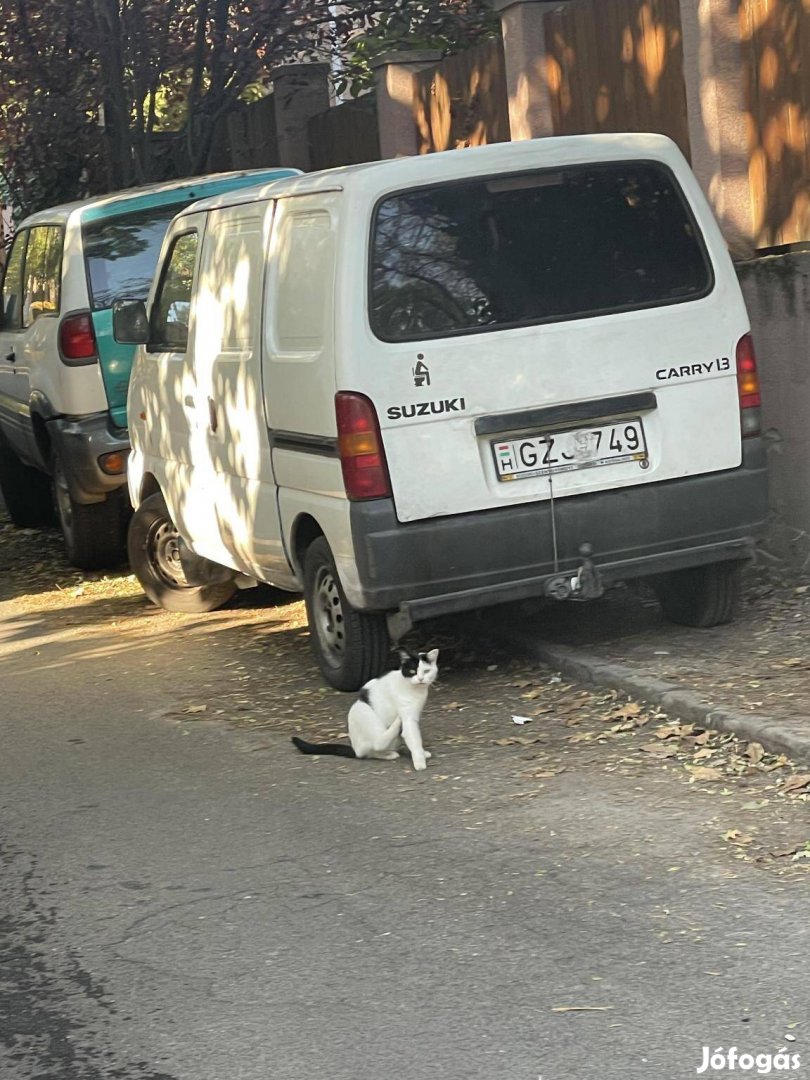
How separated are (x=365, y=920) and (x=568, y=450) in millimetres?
2833

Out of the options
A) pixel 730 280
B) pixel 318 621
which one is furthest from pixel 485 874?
pixel 730 280

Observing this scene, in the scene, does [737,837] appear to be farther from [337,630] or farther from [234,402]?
[234,402]

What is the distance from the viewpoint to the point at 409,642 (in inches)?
341

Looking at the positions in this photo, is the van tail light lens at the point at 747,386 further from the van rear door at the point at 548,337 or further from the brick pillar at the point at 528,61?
the brick pillar at the point at 528,61

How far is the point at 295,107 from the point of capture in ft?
58.7

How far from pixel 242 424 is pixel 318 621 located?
1063 millimetres

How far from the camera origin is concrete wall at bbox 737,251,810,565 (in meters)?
8.69

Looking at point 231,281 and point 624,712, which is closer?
point 624,712

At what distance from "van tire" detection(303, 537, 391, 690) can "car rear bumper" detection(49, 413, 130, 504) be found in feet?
11.6

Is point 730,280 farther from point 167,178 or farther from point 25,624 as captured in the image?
point 167,178

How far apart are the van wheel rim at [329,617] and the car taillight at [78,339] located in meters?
3.89

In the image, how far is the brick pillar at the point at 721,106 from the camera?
30.9ft

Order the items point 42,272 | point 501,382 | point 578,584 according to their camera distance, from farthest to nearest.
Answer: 1. point 42,272
2. point 578,584
3. point 501,382

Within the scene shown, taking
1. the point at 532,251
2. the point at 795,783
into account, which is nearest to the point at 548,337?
the point at 532,251
